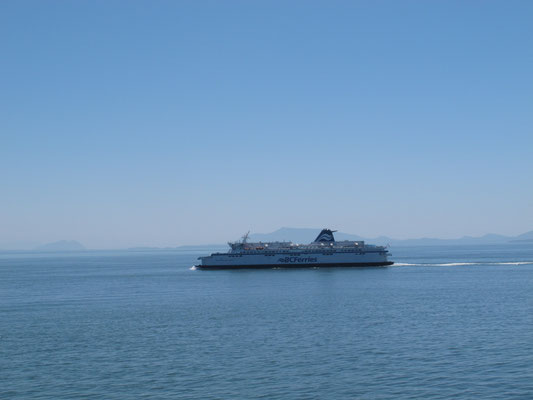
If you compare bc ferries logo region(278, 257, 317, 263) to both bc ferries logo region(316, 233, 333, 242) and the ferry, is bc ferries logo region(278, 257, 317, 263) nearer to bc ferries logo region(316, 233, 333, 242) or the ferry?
the ferry

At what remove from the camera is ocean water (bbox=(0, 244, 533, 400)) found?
27984mm

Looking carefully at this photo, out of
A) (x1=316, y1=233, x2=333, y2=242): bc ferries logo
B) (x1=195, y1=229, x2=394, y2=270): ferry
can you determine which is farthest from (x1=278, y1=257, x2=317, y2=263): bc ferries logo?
(x1=316, y1=233, x2=333, y2=242): bc ferries logo

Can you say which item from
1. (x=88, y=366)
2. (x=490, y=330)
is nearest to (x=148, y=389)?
(x=88, y=366)

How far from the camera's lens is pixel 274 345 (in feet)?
124

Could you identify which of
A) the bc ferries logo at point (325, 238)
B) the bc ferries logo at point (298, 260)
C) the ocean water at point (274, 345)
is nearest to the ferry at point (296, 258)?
the bc ferries logo at point (298, 260)

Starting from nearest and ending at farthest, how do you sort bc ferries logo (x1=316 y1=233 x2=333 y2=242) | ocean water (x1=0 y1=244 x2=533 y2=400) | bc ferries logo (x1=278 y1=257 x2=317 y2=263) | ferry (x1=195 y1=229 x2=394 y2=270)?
ocean water (x1=0 y1=244 x2=533 y2=400) → ferry (x1=195 y1=229 x2=394 y2=270) → bc ferries logo (x1=278 y1=257 x2=317 y2=263) → bc ferries logo (x1=316 y1=233 x2=333 y2=242)

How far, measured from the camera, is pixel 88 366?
33188 millimetres

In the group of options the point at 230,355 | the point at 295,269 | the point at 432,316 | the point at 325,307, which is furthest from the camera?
the point at 295,269

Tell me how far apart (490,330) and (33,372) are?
31.4 meters

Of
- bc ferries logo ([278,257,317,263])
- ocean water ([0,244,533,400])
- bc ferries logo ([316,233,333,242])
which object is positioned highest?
bc ferries logo ([316,233,333,242])

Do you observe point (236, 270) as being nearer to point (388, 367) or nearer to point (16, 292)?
point (16, 292)

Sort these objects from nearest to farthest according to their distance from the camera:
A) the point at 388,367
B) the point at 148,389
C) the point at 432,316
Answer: the point at 148,389 → the point at 388,367 → the point at 432,316

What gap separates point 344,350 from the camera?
3600 centimetres

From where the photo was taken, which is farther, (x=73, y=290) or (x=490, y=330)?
(x=73, y=290)
